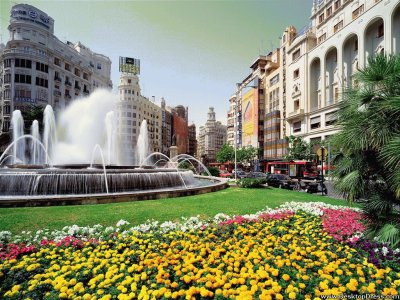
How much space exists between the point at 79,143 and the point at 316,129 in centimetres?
4455

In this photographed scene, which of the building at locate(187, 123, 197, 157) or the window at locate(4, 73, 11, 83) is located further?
the building at locate(187, 123, 197, 157)

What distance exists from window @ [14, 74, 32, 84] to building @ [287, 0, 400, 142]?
181ft

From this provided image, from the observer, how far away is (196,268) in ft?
12.3

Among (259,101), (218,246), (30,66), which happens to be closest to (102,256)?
(218,246)

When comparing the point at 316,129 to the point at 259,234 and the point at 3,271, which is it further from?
the point at 3,271

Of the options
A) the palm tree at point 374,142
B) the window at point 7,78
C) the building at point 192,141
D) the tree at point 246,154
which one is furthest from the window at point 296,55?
the building at point 192,141

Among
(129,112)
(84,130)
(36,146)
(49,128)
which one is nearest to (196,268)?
(49,128)

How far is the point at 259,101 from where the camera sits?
71.6m

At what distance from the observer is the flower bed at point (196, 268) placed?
3.26 metres

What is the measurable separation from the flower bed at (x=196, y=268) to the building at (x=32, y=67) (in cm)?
5452

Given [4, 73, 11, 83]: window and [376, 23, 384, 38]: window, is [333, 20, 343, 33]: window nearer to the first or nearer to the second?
[376, 23, 384, 38]: window

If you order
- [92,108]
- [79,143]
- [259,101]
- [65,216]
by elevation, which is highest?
[259,101]

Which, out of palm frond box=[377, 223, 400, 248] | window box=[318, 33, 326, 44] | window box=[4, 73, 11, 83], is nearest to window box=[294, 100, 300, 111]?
window box=[318, 33, 326, 44]

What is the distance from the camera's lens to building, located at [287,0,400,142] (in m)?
34.3
